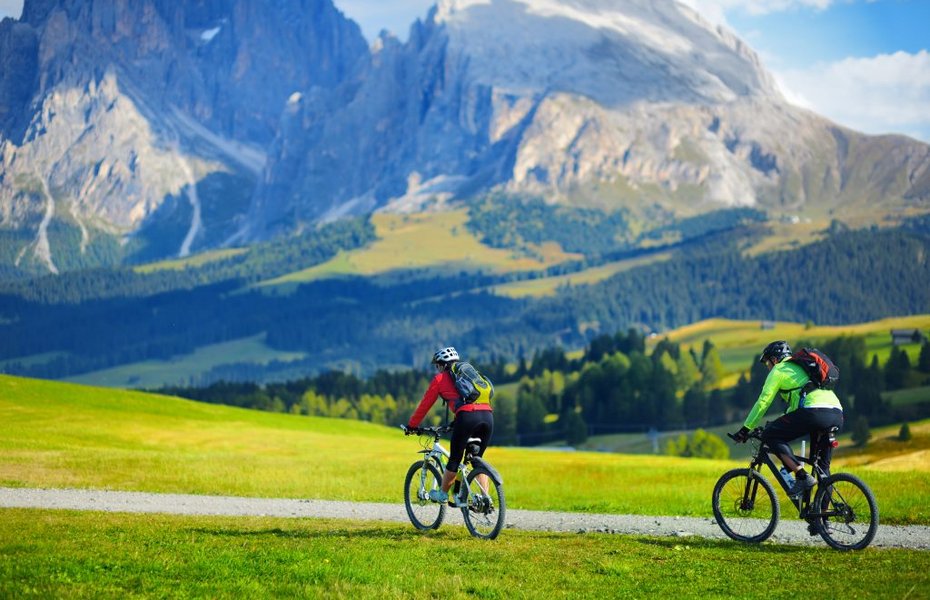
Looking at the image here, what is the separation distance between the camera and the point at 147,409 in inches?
4210

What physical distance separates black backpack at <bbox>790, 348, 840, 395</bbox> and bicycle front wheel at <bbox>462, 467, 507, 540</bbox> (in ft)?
26.1

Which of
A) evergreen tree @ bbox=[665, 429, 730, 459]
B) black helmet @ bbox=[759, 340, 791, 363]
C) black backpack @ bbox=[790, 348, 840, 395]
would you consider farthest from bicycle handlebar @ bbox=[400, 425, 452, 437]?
evergreen tree @ bbox=[665, 429, 730, 459]

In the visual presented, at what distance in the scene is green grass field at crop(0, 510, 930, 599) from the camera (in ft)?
75.6

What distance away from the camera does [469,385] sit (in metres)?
30.5

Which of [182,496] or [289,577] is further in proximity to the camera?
[182,496]

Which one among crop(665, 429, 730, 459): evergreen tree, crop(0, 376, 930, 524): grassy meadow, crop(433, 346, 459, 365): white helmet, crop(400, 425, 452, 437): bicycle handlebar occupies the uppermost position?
crop(433, 346, 459, 365): white helmet

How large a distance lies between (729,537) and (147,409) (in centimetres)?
8421

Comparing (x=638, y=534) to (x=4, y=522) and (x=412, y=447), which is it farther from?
(x=412, y=447)

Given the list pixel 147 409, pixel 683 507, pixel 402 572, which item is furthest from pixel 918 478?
pixel 147 409

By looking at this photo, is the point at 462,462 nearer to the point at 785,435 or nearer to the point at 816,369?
the point at 785,435

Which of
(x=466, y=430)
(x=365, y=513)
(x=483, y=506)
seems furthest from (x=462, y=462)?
(x=365, y=513)

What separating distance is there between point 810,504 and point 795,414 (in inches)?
85.6

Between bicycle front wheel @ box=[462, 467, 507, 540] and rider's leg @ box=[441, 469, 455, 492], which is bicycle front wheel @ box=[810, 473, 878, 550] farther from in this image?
rider's leg @ box=[441, 469, 455, 492]

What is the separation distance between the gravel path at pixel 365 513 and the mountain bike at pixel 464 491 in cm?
242
